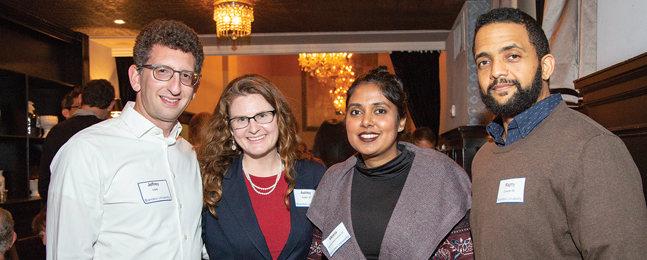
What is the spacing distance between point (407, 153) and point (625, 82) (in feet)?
3.14

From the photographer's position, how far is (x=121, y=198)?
1.59m

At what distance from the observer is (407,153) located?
1.92 m

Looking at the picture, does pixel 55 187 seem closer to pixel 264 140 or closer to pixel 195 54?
pixel 195 54

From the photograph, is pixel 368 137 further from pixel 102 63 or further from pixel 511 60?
pixel 102 63

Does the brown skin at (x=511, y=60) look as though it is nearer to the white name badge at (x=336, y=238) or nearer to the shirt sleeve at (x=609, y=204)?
the shirt sleeve at (x=609, y=204)

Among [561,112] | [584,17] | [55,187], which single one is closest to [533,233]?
[561,112]

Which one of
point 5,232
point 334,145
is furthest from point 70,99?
point 334,145

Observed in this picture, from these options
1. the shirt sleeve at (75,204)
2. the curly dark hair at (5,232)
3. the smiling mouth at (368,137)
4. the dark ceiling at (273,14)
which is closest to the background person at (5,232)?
the curly dark hair at (5,232)

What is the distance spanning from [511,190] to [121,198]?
1461 millimetres

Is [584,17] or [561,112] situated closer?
[561,112]

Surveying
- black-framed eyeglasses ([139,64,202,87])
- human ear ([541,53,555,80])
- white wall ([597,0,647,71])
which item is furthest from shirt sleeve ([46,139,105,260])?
white wall ([597,0,647,71])

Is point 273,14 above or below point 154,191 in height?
above

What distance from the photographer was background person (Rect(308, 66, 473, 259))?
1701 millimetres

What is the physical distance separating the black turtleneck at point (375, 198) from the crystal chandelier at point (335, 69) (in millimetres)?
7375
